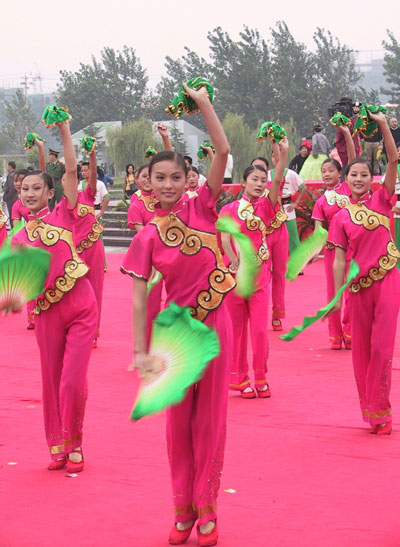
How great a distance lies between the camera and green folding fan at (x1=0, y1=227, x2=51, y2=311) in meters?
4.63

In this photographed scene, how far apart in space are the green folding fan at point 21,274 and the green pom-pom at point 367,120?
6.25ft

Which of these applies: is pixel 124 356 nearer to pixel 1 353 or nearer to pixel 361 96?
pixel 1 353

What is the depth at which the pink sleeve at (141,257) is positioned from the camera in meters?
3.77

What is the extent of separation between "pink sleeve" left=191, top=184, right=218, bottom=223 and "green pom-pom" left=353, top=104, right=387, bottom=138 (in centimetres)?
166

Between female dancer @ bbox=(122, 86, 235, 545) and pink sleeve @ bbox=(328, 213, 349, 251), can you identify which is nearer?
female dancer @ bbox=(122, 86, 235, 545)

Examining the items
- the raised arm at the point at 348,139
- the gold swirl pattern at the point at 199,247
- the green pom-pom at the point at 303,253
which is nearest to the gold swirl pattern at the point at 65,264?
the gold swirl pattern at the point at 199,247

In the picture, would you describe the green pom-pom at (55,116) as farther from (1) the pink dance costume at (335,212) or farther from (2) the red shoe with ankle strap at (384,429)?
(1) the pink dance costume at (335,212)

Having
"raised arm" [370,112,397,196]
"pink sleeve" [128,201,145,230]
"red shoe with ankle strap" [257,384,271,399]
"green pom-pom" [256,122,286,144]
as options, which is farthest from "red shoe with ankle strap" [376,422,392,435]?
"pink sleeve" [128,201,145,230]

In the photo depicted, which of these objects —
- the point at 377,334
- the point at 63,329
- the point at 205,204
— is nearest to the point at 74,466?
the point at 63,329

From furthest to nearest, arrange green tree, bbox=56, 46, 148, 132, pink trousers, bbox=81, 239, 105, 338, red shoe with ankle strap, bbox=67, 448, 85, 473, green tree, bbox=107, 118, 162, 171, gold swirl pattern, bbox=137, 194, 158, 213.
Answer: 1. green tree, bbox=56, 46, 148, 132
2. green tree, bbox=107, 118, 162, 171
3. pink trousers, bbox=81, 239, 105, 338
4. gold swirl pattern, bbox=137, 194, 158, 213
5. red shoe with ankle strap, bbox=67, 448, 85, 473

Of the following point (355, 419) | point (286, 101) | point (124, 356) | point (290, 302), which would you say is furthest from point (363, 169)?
point (286, 101)

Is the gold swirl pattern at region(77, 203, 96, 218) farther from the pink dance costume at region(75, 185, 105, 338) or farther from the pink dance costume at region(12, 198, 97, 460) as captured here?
the pink dance costume at region(12, 198, 97, 460)

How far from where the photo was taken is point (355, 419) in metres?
5.70

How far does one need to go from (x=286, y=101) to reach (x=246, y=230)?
146ft
